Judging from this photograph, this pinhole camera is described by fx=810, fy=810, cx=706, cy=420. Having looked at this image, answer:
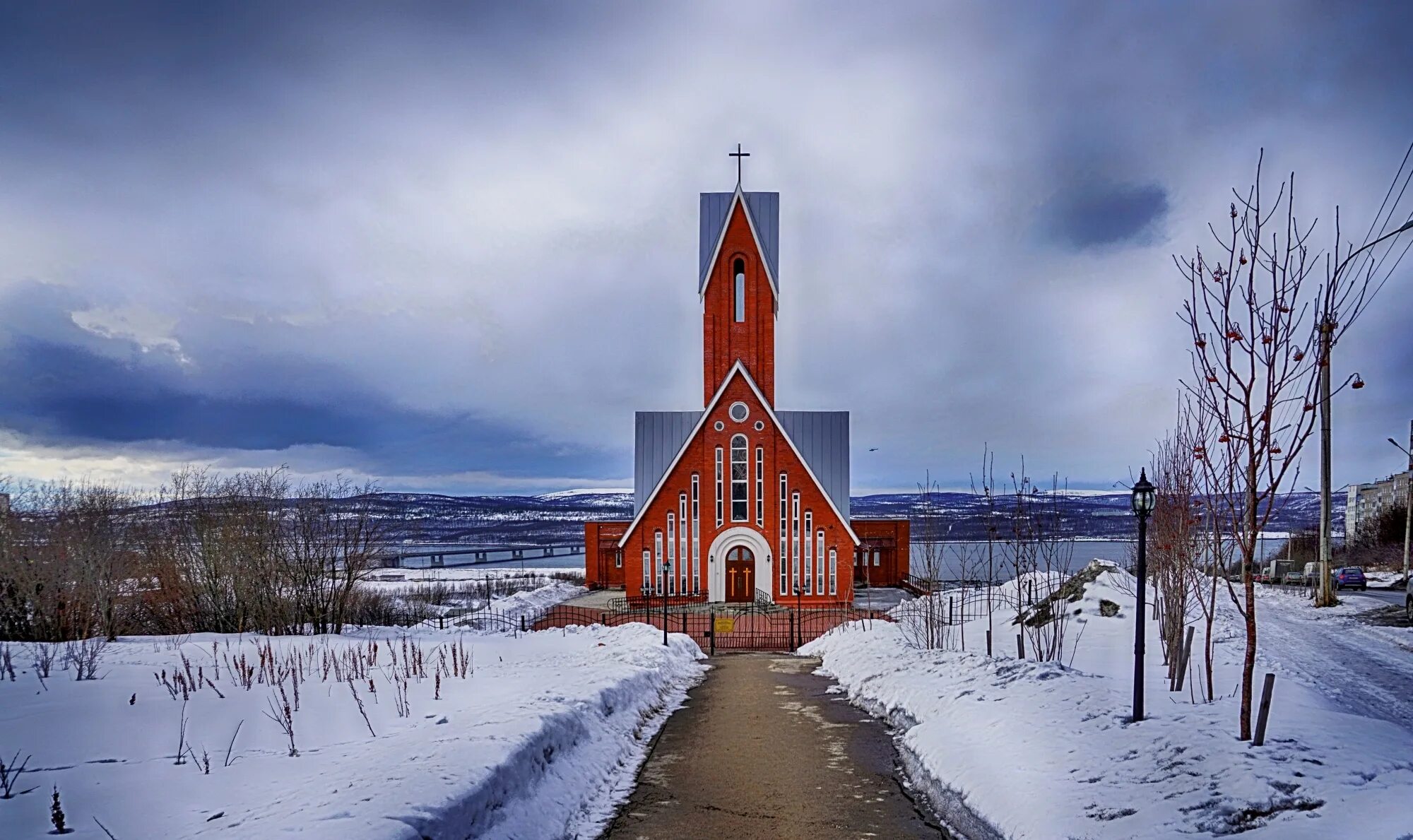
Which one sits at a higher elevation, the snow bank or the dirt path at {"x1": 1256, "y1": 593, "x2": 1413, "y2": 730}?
the dirt path at {"x1": 1256, "y1": 593, "x2": 1413, "y2": 730}

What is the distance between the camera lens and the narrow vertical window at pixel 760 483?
109 ft

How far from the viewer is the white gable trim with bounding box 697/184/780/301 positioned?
119ft

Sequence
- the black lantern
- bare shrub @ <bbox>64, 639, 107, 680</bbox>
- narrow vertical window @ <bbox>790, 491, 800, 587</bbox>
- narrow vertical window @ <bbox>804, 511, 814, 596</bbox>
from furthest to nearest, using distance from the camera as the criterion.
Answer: narrow vertical window @ <bbox>790, 491, 800, 587</bbox> → narrow vertical window @ <bbox>804, 511, 814, 596</bbox> → bare shrub @ <bbox>64, 639, 107, 680</bbox> → the black lantern

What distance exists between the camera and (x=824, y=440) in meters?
39.7

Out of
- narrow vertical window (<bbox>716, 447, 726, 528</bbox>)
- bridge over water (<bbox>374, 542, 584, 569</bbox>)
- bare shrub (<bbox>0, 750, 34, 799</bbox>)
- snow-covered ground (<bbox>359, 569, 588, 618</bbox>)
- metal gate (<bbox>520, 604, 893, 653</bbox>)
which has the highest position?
narrow vertical window (<bbox>716, 447, 726, 528</bbox>)

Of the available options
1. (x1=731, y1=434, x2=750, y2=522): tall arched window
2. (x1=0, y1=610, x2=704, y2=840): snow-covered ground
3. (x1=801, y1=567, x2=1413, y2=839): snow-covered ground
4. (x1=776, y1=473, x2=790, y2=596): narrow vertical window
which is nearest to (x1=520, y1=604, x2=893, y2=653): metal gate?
(x1=776, y1=473, x2=790, y2=596): narrow vertical window

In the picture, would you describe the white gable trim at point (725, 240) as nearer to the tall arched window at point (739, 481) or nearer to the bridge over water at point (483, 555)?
the tall arched window at point (739, 481)

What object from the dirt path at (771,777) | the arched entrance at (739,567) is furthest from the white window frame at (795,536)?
the dirt path at (771,777)

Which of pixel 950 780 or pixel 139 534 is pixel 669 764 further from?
pixel 139 534

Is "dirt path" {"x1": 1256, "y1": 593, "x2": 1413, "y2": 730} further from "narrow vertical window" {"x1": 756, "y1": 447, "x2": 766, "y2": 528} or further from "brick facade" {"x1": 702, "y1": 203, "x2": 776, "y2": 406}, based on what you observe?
"brick facade" {"x1": 702, "y1": 203, "x2": 776, "y2": 406}

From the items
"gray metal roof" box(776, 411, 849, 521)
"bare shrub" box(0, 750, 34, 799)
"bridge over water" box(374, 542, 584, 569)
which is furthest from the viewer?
"bridge over water" box(374, 542, 584, 569)

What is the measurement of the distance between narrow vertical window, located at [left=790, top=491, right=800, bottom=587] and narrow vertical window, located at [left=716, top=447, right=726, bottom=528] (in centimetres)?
281

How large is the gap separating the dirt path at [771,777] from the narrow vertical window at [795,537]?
19140mm

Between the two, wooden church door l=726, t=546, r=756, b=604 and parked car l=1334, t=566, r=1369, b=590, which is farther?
wooden church door l=726, t=546, r=756, b=604
